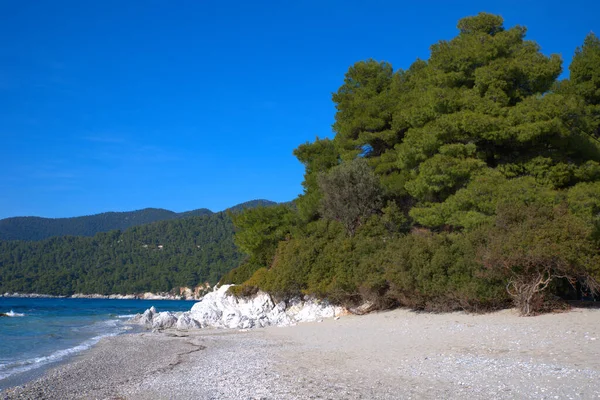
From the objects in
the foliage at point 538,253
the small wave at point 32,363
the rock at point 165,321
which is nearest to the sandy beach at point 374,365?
the small wave at point 32,363

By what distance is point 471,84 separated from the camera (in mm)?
23078

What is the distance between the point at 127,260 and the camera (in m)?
142

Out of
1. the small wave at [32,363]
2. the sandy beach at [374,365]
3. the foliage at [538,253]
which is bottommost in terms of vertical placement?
the small wave at [32,363]

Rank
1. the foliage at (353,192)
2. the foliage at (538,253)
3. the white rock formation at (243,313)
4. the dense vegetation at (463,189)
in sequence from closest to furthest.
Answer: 1. the foliage at (538,253)
2. the dense vegetation at (463,189)
3. the white rock formation at (243,313)
4. the foliage at (353,192)

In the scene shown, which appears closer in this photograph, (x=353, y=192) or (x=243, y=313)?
(x=353, y=192)

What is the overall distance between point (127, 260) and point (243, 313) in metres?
125

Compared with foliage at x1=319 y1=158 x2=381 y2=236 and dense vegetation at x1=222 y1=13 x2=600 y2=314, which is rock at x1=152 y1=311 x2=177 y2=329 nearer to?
dense vegetation at x1=222 y1=13 x2=600 y2=314

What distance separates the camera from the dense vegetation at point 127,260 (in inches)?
4958

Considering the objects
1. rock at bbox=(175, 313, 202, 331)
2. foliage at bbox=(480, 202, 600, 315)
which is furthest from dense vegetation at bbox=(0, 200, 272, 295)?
foliage at bbox=(480, 202, 600, 315)

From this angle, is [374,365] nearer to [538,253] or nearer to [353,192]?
[538,253]

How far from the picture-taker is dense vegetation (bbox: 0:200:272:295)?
12594 centimetres

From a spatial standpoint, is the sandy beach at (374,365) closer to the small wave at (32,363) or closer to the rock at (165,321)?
the small wave at (32,363)

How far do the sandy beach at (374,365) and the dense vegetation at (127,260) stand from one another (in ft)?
325

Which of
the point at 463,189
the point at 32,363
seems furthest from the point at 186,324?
the point at 463,189
